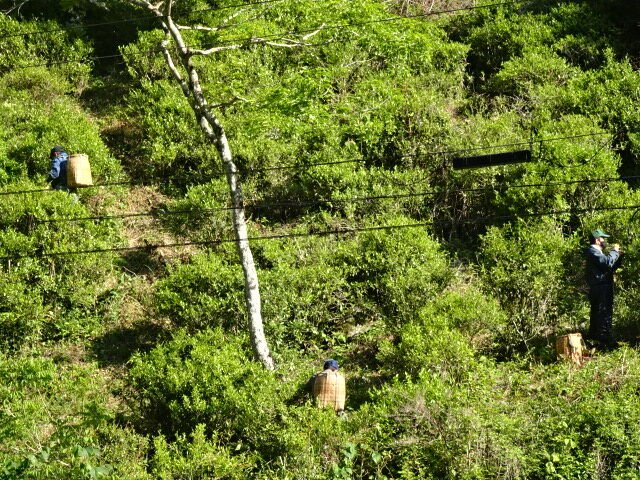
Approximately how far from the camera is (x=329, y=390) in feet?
43.8

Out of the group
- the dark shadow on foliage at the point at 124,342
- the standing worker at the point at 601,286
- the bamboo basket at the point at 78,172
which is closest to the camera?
the standing worker at the point at 601,286

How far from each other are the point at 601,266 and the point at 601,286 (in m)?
0.26

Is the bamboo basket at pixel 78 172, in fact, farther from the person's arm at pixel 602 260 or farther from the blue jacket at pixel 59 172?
the person's arm at pixel 602 260

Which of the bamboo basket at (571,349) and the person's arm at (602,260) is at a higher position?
the person's arm at (602,260)

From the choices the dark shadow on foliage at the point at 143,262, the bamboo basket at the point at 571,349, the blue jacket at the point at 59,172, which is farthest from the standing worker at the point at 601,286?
the blue jacket at the point at 59,172

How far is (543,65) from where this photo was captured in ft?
64.6


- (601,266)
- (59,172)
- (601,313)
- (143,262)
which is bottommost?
(601,313)

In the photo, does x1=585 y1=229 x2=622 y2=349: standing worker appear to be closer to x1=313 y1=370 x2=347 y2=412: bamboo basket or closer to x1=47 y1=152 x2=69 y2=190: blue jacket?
x1=313 y1=370 x2=347 y2=412: bamboo basket

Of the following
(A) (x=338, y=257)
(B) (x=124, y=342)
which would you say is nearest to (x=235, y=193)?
(A) (x=338, y=257)

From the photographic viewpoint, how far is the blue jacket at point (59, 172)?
674 inches

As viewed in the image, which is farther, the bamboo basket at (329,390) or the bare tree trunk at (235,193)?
the bare tree trunk at (235,193)

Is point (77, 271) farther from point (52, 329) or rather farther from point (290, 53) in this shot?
point (290, 53)

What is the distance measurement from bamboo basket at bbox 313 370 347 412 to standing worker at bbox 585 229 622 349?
3.47m

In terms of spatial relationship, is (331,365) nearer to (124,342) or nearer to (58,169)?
(124,342)
